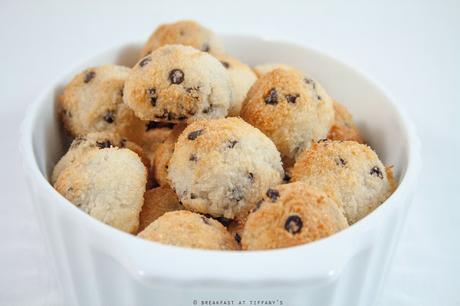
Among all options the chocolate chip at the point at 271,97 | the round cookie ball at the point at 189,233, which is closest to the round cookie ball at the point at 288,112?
the chocolate chip at the point at 271,97

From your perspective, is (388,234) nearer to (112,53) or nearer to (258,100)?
(258,100)

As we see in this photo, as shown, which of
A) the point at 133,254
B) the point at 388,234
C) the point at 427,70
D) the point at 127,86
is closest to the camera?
the point at 133,254

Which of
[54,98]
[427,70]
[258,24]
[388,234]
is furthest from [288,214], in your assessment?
[258,24]

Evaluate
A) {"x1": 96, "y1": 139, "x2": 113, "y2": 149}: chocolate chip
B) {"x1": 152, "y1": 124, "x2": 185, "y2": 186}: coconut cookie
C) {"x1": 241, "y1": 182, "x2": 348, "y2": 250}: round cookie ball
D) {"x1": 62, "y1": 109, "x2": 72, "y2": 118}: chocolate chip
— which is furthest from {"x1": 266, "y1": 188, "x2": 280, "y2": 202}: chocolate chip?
{"x1": 62, "y1": 109, "x2": 72, "y2": 118}: chocolate chip

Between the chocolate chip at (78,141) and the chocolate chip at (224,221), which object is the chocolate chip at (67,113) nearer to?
the chocolate chip at (78,141)

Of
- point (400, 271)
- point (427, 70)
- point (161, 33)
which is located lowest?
point (400, 271)

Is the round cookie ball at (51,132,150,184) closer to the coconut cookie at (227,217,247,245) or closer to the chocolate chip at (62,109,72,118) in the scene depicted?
the chocolate chip at (62,109,72,118)
